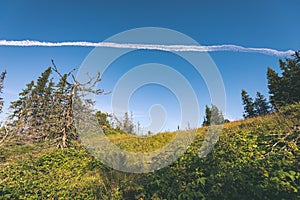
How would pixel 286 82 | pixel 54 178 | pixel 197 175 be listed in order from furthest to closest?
pixel 286 82, pixel 54 178, pixel 197 175

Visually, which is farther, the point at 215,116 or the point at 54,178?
the point at 215,116

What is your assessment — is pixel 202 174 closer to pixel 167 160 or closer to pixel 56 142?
pixel 167 160

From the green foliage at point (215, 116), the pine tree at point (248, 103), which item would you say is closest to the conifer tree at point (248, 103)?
the pine tree at point (248, 103)

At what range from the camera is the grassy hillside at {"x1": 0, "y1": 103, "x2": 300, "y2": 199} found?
13.4 ft

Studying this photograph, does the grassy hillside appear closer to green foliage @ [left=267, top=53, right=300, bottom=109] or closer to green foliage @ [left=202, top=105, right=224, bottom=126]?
green foliage @ [left=202, top=105, right=224, bottom=126]

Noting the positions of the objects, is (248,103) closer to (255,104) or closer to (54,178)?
(255,104)

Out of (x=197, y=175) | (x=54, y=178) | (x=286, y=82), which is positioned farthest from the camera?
(x=286, y=82)

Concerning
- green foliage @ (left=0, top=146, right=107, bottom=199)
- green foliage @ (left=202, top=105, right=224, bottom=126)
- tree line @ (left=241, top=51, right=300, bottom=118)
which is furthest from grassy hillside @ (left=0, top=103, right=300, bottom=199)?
tree line @ (left=241, top=51, right=300, bottom=118)

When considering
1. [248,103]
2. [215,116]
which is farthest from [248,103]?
[215,116]

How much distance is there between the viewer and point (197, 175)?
5.10 metres

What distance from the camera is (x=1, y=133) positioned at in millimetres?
5426

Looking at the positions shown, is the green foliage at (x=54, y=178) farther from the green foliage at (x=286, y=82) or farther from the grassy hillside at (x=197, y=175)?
the green foliage at (x=286, y=82)

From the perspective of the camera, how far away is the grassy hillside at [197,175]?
4.07 meters

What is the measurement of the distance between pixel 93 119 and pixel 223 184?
10.6 m
